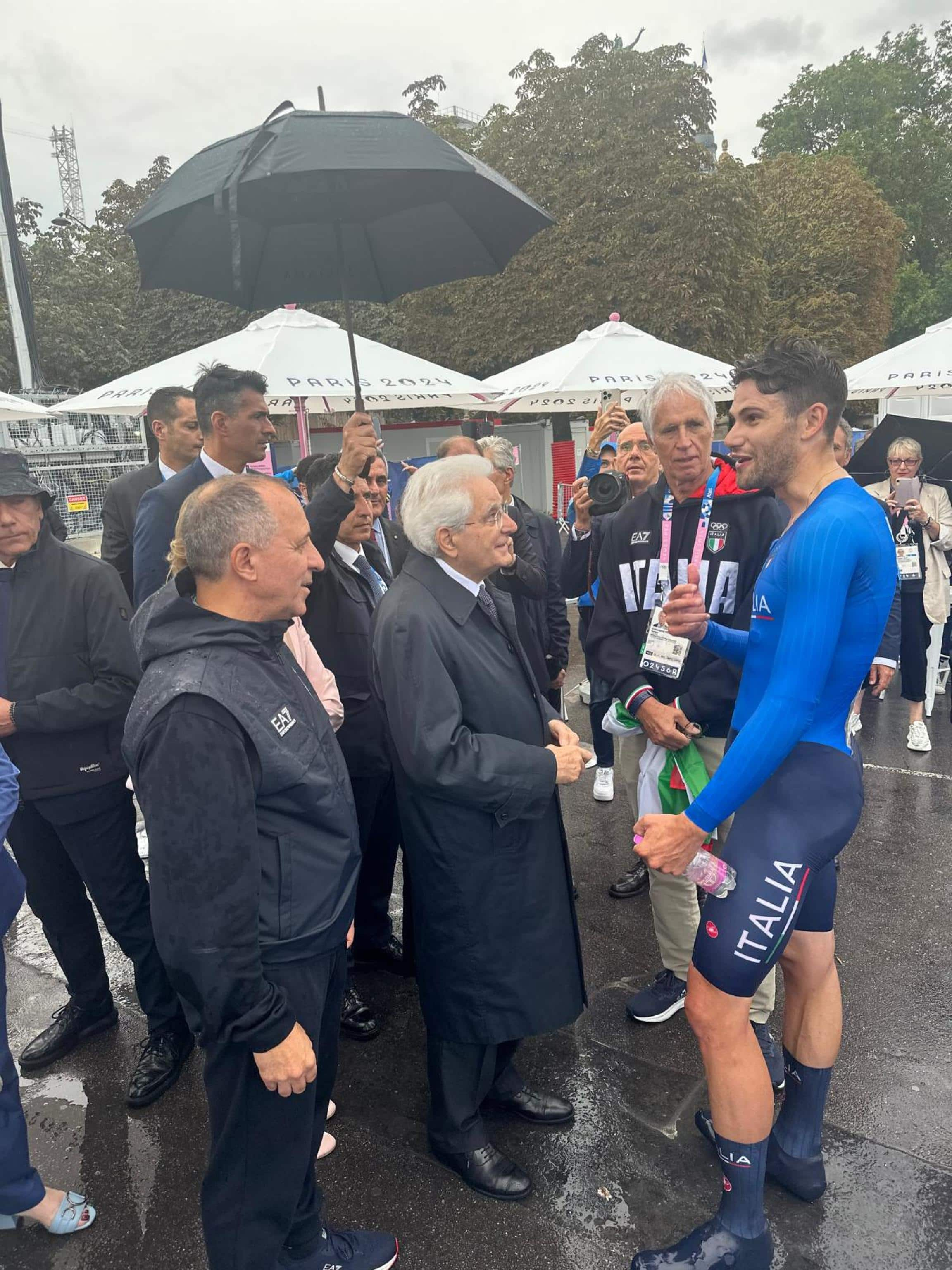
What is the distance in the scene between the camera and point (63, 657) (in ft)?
9.33

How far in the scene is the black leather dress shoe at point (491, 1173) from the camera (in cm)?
237

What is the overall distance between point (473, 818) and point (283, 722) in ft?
2.39

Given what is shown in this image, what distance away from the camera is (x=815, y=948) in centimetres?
234

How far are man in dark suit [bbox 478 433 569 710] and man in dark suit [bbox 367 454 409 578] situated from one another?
54 centimetres

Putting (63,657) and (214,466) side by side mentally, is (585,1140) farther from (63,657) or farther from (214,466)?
(214,466)

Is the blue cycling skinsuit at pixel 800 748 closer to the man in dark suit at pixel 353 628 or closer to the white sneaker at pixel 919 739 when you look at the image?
the man in dark suit at pixel 353 628

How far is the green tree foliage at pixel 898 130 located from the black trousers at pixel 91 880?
122ft

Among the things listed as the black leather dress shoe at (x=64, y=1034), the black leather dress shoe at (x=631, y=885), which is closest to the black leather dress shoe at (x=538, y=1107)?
the black leather dress shoe at (x=631, y=885)

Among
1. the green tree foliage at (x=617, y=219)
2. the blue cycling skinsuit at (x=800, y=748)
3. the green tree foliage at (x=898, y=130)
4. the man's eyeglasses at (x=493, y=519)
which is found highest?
the green tree foliage at (x=898, y=130)

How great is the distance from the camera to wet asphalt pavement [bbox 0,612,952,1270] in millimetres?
2244

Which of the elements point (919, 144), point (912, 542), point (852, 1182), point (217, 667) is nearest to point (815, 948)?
point (852, 1182)

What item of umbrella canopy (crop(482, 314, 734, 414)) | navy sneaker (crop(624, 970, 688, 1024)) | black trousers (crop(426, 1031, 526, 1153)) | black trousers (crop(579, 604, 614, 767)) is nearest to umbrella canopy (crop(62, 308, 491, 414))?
umbrella canopy (crop(482, 314, 734, 414))

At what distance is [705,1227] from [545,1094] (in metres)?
0.70

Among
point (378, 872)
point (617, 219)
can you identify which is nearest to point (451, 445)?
point (378, 872)
